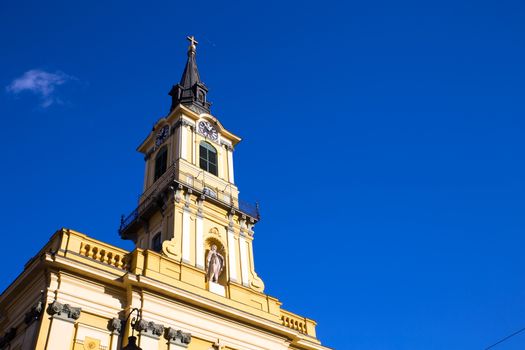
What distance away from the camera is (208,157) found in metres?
31.0

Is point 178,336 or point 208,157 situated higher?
point 208,157

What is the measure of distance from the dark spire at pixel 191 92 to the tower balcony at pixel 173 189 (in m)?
6.16

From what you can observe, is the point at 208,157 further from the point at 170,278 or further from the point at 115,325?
the point at 115,325

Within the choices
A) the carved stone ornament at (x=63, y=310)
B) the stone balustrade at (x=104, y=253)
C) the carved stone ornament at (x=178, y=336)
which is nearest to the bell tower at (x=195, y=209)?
the stone balustrade at (x=104, y=253)

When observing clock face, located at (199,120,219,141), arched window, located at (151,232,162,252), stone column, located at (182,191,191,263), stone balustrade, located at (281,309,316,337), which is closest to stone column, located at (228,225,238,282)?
stone column, located at (182,191,191,263)

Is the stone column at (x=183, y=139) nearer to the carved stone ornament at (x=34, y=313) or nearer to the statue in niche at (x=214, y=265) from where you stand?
the statue in niche at (x=214, y=265)

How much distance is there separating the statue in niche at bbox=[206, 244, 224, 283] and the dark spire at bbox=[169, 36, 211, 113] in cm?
1044

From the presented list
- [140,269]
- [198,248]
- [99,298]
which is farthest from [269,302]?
[99,298]

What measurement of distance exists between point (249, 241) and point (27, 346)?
472 inches

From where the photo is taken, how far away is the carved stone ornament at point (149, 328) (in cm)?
2064

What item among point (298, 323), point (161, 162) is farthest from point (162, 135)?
point (298, 323)

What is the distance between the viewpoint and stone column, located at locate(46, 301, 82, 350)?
18859mm

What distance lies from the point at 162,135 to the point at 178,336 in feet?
44.4

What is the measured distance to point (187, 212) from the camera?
87.1ft
